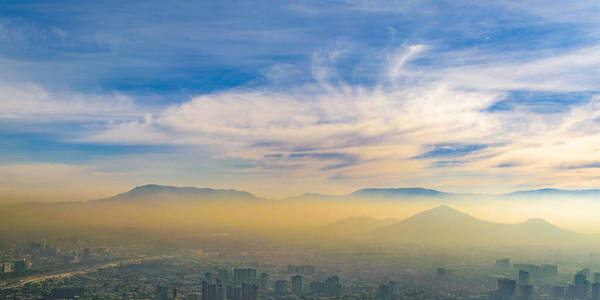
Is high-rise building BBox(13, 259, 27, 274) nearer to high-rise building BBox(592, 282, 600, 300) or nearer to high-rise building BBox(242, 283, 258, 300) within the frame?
high-rise building BBox(242, 283, 258, 300)

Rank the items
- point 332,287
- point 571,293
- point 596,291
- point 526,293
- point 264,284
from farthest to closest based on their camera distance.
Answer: point 264,284, point 332,287, point 571,293, point 596,291, point 526,293

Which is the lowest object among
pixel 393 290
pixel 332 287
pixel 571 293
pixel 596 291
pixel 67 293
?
pixel 67 293

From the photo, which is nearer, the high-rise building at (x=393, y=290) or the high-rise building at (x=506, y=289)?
the high-rise building at (x=506, y=289)

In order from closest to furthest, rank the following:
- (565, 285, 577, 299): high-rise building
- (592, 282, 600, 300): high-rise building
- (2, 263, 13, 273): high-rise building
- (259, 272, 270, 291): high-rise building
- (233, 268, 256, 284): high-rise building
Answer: (592, 282, 600, 300): high-rise building → (565, 285, 577, 299): high-rise building → (259, 272, 270, 291): high-rise building → (233, 268, 256, 284): high-rise building → (2, 263, 13, 273): high-rise building

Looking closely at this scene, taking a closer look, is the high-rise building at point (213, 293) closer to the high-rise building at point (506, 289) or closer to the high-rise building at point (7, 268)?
the high-rise building at point (506, 289)

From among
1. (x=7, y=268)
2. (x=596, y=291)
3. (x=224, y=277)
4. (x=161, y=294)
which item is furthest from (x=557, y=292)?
(x=7, y=268)

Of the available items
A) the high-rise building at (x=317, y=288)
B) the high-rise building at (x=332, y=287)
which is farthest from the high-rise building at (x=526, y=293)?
the high-rise building at (x=317, y=288)

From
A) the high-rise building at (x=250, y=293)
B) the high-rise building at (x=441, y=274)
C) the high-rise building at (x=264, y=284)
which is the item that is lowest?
the high-rise building at (x=441, y=274)

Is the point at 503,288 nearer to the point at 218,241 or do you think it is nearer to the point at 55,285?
the point at 55,285

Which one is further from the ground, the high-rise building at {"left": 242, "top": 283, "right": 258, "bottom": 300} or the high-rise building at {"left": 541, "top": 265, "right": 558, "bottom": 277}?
the high-rise building at {"left": 242, "top": 283, "right": 258, "bottom": 300}

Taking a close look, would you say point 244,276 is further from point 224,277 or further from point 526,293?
point 526,293

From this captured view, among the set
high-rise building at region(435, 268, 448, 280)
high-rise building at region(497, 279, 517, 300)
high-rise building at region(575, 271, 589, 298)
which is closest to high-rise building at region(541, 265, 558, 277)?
high-rise building at region(575, 271, 589, 298)
